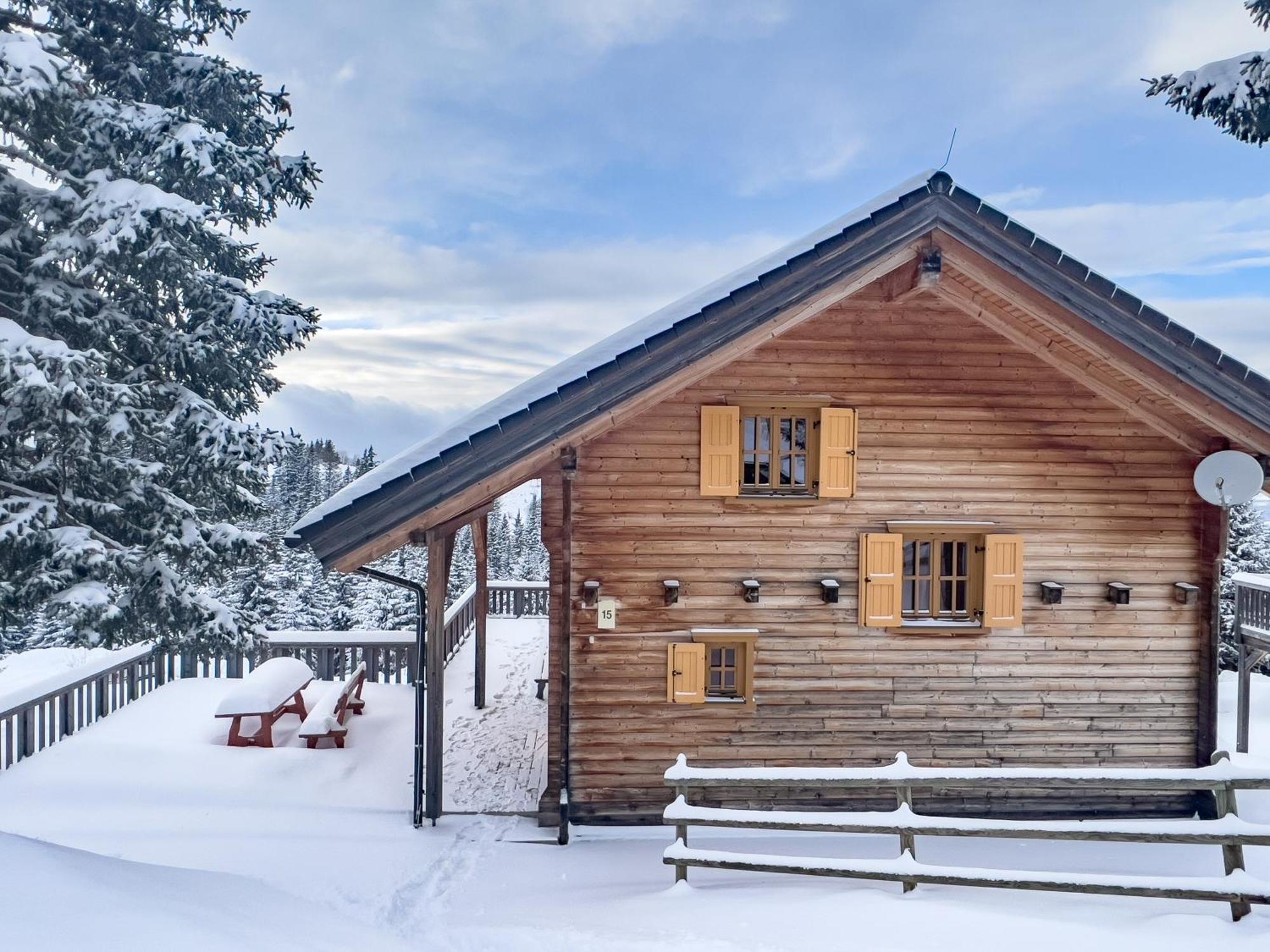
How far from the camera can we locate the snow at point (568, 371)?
6.50 m

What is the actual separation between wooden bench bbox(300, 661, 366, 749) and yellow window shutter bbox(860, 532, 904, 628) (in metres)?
6.41

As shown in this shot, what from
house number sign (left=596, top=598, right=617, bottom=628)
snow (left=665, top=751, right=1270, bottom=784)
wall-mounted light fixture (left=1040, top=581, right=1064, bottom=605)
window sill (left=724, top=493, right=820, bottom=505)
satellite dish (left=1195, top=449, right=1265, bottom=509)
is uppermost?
satellite dish (left=1195, top=449, right=1265, bottom=509)

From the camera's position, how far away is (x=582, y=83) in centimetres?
3656

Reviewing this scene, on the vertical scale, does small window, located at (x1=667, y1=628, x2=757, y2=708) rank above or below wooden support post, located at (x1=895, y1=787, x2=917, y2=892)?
above

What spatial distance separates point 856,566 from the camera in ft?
24.9

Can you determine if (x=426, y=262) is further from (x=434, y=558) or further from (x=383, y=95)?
(x=434, y=558)

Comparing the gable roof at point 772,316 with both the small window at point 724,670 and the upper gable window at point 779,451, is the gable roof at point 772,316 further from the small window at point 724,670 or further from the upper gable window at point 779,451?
the small window at point 724,670

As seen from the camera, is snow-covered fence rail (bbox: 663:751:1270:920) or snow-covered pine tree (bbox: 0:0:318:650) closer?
snow-covered fence rail (bbox: 663:751:1270:920)

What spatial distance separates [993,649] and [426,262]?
2967 centimetres

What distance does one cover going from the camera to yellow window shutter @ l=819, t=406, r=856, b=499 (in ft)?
24.5

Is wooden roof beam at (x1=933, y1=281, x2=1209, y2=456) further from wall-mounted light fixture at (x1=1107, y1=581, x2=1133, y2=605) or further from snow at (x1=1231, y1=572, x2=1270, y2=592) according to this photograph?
snow at (x1=1231, y1=572, x2=1270, y2=592)

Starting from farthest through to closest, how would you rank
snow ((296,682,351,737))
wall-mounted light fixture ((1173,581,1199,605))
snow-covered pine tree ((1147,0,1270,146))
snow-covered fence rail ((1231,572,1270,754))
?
snow-covered fence rail ((1231,572,1270,754)), snow ((296,682,351,737)), wall-mounted light fixture ((1173,581,1199,605)), snow-covered pine tree ((1147,0,1270,146))

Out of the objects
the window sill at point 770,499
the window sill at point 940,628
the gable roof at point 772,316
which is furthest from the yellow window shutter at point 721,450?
the window sill at point 940,628

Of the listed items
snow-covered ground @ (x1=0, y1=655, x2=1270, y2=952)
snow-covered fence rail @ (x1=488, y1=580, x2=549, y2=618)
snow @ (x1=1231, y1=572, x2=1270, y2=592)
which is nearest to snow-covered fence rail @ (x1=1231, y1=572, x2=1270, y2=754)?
snow @ (x1=1231, y1=572, x2=1270, y2=592)
